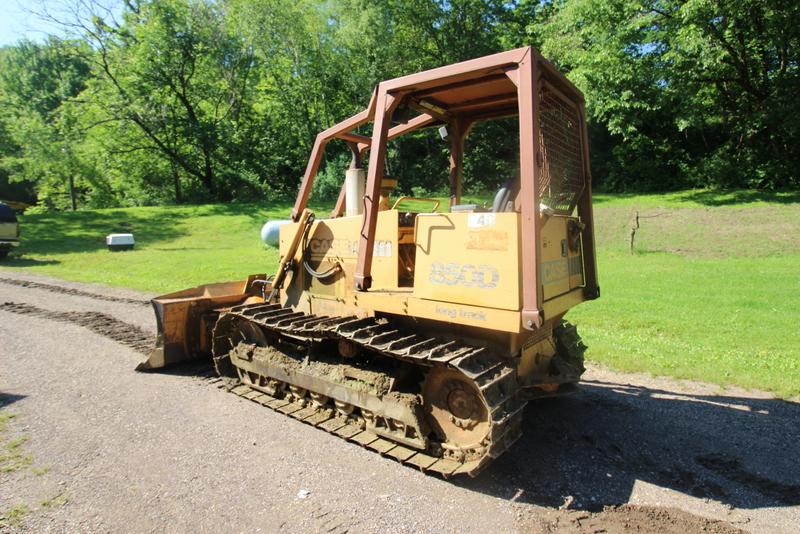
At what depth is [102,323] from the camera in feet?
30.2

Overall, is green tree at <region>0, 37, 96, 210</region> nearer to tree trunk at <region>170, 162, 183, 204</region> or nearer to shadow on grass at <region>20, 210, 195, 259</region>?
shadow on grass at <region>20, 210, 195, 259</region>

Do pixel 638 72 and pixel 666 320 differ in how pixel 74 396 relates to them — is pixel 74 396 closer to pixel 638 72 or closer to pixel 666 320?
pixel 666 320

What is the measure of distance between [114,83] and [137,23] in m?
4.02

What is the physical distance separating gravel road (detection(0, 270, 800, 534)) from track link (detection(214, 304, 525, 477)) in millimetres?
120

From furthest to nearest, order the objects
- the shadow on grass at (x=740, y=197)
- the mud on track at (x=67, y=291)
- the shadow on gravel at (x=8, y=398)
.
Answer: the shadow on grass at (x=740, y=197), the mud on track at (x=67, y=291), the shadow on gravel at (x=8, y=398)

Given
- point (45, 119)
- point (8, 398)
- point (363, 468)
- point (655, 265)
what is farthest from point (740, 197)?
point (45, 119)

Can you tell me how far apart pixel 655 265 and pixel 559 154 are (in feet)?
38.4

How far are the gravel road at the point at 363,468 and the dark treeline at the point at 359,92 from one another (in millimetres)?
16996

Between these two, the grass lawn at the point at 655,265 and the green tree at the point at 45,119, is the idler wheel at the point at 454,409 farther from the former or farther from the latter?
the green tree at the point at 45,119

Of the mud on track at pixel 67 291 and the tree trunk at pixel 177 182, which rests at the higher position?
the tree trunk at pixel 177 182

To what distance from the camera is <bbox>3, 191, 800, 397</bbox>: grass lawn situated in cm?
723

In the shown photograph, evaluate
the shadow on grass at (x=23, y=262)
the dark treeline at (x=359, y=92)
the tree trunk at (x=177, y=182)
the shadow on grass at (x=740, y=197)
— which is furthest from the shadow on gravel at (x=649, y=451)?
the tree trunk at (x=177, y=182)

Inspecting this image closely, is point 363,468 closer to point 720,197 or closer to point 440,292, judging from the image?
point 440,292

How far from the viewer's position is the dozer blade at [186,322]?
662cm
